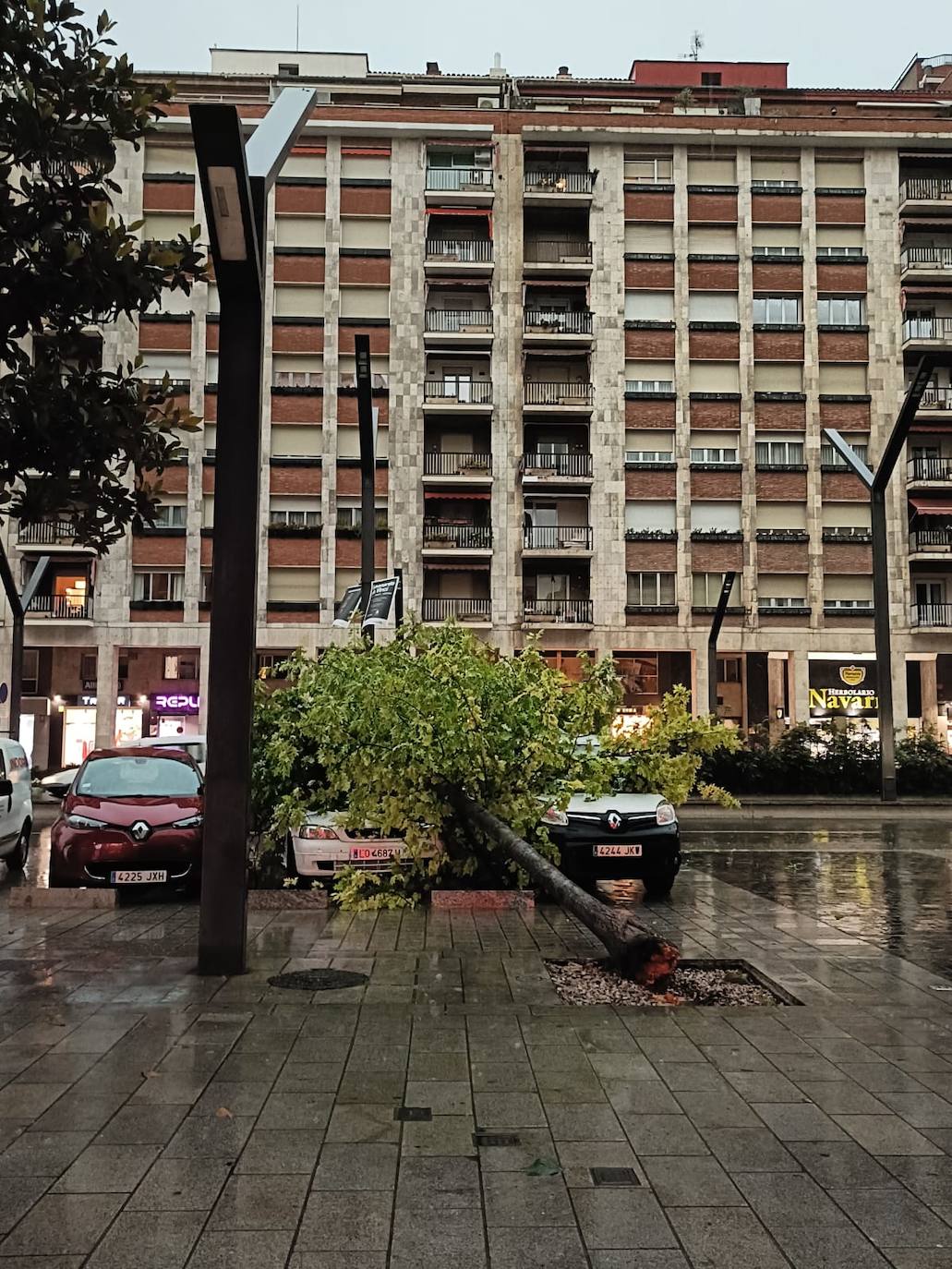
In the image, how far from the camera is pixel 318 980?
7.30 meters

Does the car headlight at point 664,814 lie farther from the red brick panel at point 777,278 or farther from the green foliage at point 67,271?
the red brick panel at point 777,278

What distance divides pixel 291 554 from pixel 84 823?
103 feet

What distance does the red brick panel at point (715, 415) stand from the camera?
141ft

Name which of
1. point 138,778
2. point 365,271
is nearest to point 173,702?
point 365,271

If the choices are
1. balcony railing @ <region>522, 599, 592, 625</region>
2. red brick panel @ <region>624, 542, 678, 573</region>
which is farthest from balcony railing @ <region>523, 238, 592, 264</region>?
balcony railing @ <region>522, 599, 592, 625</region>

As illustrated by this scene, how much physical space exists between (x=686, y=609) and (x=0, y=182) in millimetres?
36568

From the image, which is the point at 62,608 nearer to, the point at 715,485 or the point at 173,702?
the point at 173,702

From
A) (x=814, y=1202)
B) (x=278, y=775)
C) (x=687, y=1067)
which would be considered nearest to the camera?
(x=814, y=1202)

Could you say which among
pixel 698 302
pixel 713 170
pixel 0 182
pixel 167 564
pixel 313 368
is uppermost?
pixel 713 170

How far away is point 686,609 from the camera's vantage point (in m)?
41.9

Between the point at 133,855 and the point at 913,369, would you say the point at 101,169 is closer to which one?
the point at 133,855

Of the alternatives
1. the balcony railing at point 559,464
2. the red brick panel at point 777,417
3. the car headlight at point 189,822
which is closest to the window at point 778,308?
the red brick panel at point 777,417

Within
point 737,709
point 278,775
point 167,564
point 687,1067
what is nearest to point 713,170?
point 737,709

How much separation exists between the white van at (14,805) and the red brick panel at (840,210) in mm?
39207
